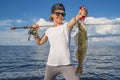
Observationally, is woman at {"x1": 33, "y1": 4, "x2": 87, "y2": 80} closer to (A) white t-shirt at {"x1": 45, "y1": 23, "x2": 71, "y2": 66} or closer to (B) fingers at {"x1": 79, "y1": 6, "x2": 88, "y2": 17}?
(A) white t-shirt at {"x1": 45, "y1": 23, "x2": 71, "y2": 66}

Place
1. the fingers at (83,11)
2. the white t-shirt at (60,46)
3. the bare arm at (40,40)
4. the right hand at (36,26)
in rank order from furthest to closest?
1. the right hand at (36,26)
2. the bare arm at (40,40)
3. the white t-shirt at (60,46)
4. the fingers at (83,11)

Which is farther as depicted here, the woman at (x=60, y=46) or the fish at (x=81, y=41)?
the woman at (x=60, y=46)

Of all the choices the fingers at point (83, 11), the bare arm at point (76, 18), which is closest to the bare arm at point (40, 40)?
the bare arm at point (76, 18)

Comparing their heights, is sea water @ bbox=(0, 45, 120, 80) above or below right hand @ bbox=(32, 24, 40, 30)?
below

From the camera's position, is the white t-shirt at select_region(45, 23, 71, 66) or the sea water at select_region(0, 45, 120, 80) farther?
the sea water at select_region(0, 45, 120, 80)

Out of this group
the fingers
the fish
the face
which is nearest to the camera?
the fish

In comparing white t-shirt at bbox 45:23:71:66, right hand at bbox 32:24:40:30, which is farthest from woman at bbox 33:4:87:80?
right hand at bbox 32:24:40:30

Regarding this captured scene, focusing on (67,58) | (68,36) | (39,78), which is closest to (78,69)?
(67,58)

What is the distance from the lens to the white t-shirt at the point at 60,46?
22.8 ft

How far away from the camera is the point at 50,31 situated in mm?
7320

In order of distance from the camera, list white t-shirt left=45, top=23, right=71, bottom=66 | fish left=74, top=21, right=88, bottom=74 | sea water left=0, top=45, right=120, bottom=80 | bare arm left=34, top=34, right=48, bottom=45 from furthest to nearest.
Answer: sea water left=0, top=45, right=120, bottom=80 < bare arm left=34, top=34, right=48, bottom=45 < white t-shirt left=45, top=23, right=71, bottom=66 < fish left=74, top=21, right=88, bottom=74

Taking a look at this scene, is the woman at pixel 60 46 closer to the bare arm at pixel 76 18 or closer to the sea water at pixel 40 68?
the bare arm at pixel 76 18

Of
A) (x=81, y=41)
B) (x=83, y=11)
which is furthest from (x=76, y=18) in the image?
(x=81, y=41)

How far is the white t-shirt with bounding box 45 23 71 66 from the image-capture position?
6.95 metres
